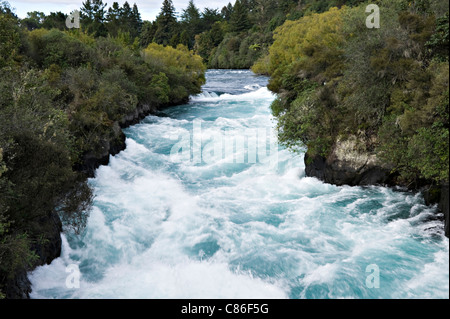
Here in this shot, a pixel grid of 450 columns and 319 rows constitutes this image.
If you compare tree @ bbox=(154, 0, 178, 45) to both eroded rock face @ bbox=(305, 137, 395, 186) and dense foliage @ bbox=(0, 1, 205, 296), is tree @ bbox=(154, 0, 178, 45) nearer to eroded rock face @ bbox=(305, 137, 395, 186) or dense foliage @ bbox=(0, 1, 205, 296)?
dense foliage @ bbox=(0, 1, 205, 296)

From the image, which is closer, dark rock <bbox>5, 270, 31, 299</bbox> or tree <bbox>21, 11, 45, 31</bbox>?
dark rock <bbox>5, 270, 31, 299</bbox>

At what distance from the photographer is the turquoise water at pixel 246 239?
9305 millimetres

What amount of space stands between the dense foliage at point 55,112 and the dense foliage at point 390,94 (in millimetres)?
10189

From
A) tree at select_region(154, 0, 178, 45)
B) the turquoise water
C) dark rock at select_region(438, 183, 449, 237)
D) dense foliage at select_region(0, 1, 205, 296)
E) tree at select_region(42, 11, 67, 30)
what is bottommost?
the turquoise water

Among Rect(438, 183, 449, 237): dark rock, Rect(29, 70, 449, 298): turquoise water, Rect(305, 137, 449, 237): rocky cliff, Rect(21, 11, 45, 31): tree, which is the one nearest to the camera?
Rect(29, 70, 449, 298): turquoise water

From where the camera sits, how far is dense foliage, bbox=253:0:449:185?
33.5 feet

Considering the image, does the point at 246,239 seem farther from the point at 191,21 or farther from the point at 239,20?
the point at 191,21

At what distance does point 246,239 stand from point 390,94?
7.82m

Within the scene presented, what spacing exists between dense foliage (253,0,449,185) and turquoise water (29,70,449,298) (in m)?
2.21

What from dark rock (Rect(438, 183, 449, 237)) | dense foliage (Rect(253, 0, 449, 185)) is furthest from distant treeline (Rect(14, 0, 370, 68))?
dark rock (Rect(438, 183, 449, 237))

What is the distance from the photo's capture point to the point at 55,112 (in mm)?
13820

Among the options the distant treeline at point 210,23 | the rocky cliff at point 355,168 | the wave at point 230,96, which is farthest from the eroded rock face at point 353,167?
the distant treeline at point 210,23

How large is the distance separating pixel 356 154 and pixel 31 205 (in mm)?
12183
